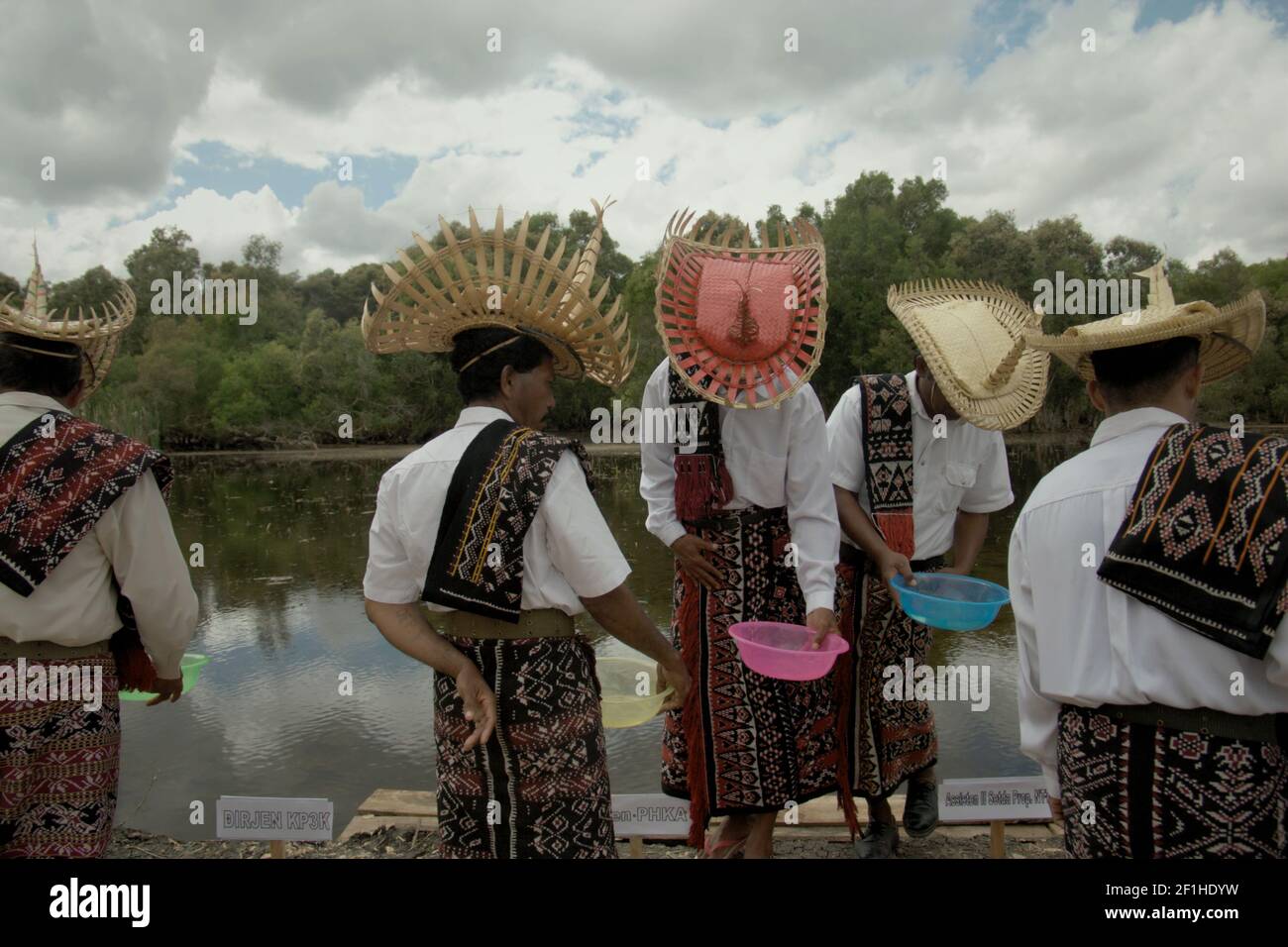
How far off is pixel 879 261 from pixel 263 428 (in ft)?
75.6

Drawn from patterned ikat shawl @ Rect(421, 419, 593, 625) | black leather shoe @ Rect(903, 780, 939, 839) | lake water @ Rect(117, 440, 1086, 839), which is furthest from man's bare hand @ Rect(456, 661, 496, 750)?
lake water @ Rect(117, 440, 1086, 839)

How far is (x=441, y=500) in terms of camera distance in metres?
1.85

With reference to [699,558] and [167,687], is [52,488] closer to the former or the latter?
[167,687]

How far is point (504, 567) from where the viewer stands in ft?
5.93

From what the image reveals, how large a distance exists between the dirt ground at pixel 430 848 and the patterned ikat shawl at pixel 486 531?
173 centimetres

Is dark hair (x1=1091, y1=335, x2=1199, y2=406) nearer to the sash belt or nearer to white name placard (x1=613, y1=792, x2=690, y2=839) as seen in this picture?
the sash belt

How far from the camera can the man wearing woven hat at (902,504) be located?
302cm

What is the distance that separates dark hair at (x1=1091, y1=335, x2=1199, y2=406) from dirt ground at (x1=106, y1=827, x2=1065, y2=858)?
2.04m

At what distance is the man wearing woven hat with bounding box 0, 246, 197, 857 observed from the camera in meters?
1.95

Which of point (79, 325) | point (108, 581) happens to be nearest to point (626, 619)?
point (108, 581)

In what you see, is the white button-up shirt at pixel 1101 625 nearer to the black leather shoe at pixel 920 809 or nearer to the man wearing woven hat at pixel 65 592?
the black leather shoe at pixel 920 809

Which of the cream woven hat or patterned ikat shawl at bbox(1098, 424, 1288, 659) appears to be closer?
patterned ikat shawl at bbox(1098, 424, 1288, 659)

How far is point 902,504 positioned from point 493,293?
1.79m
